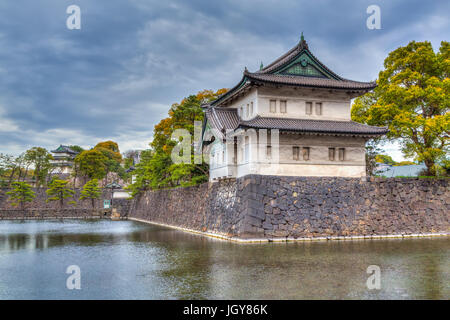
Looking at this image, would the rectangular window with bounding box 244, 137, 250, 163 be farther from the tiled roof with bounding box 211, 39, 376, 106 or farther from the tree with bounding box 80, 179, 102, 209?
the tree with bounding box 80, 179, 102, 209

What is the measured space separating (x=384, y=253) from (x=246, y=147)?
→ 927cm

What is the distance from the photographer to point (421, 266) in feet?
39.7

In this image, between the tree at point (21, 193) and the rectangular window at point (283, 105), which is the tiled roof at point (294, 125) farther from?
the tree at point (21, 193)

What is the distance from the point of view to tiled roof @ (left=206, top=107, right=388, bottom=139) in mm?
20719

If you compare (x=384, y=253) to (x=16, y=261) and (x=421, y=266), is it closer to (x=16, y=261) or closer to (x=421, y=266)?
(x=421, y=266)

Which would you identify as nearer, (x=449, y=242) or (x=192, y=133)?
(x=449, y=242)

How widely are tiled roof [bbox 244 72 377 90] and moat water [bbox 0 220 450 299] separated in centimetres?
892

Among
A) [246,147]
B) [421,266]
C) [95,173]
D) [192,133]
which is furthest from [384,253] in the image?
[95,173]

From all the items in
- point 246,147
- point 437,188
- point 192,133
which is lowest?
point 437,188

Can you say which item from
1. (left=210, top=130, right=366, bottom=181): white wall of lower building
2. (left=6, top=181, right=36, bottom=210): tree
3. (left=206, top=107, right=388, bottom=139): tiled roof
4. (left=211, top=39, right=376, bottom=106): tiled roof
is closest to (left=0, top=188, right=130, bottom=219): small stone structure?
(left=6, top=181, right=36, bottom=210): tree

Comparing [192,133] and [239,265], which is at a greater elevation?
[192,133]

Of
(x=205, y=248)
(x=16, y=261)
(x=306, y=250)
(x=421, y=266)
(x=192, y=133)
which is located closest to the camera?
A: (x=421, y=266)
